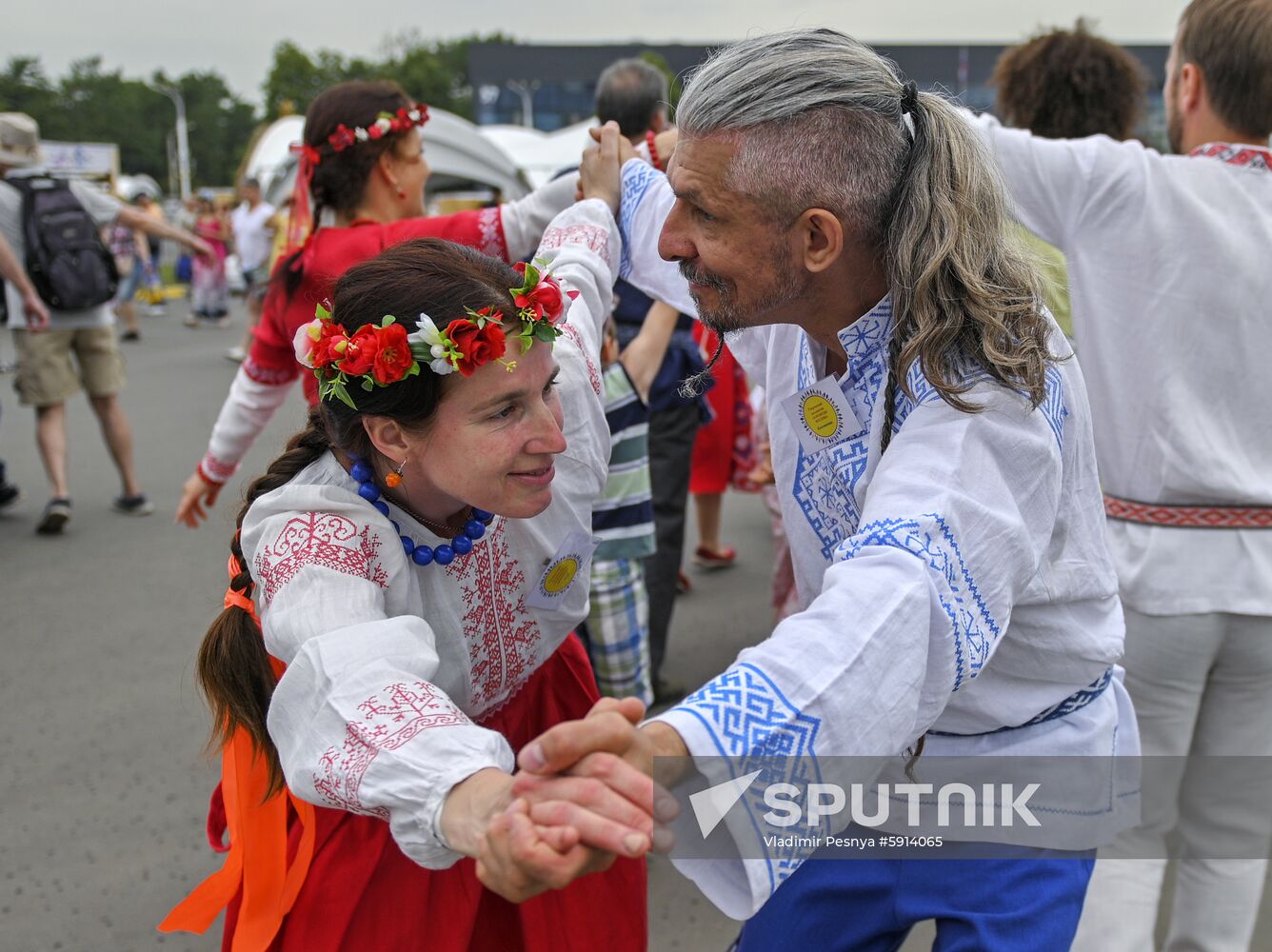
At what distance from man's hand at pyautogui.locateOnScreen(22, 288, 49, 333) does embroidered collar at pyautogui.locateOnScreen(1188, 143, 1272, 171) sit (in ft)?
17.6

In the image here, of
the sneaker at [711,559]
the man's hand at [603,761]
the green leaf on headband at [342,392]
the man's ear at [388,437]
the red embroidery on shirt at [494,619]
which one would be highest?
the green leaf on headband at [342,392]

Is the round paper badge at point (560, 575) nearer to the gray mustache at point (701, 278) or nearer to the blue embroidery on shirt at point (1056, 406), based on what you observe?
the gray mustache at point (701, 278)

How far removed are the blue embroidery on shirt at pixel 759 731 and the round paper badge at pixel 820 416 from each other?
0.52 meters

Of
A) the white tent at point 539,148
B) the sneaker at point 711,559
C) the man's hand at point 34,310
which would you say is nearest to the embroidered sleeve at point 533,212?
the sneaker at point 711,559

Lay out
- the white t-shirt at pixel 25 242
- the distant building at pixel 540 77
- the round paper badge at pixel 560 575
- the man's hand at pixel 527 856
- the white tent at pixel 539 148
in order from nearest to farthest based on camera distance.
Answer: the man's hand at pixel 527 856 < the round paper badge at pixel 560 575 < the white t-shirt at pixel 25 242 < the white tent at pixel 539 148 < the distant building at pixel 540 77

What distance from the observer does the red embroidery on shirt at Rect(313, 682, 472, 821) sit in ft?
4.12

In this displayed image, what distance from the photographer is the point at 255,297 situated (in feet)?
10.6

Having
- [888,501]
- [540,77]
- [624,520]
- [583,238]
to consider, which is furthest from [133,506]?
[540,77]

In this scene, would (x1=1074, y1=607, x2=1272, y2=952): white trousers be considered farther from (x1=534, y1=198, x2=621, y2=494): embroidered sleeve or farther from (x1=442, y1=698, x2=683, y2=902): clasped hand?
(x1=442, y1=698, x2=683, y2=902): clasped hand

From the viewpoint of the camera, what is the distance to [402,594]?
165 cm

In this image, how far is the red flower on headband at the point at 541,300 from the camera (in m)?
1.67

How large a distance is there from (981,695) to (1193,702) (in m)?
1.13

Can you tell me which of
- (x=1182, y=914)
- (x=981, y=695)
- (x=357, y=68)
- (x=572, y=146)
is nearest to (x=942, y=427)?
(x=981, y=695)

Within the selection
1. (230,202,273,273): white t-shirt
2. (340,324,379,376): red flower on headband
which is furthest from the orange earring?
(230,202,273,273): white t-shirt
